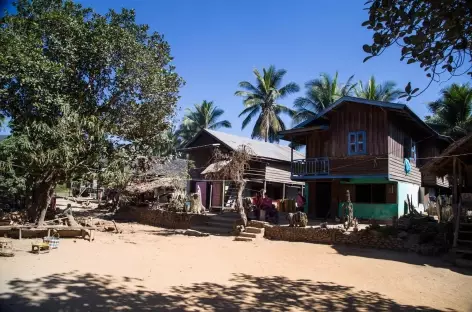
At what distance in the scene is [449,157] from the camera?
1292 cm

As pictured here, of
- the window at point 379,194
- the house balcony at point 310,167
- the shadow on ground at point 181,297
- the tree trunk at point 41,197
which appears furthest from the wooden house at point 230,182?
the shadow on ground at point 181,297

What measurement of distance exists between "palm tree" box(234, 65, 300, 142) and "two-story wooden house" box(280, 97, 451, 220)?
563 inches

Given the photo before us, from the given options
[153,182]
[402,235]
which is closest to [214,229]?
[153,182]

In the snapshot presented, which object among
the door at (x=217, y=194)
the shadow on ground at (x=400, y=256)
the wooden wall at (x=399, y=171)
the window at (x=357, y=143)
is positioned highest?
the window at (x=357, y=143)

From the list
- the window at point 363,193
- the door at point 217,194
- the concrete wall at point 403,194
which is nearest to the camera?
the concrete wall at point 403,194

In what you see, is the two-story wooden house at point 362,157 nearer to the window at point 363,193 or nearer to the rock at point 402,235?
the window at point 363,193

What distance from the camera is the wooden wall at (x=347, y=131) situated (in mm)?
17328

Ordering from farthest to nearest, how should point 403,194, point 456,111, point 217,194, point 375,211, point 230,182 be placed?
point 456,111, point 217,194, point 230,182, point 403,194, point 375,211

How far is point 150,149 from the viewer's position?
18766 mm

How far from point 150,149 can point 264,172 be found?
8653 mm

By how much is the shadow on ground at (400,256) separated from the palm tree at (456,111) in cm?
1805

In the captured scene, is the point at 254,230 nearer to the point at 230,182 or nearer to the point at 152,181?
the point at 230,182

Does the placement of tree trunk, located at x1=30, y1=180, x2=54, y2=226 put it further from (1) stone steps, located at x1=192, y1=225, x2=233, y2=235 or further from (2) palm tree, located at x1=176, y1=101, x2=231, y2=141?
(2) palm tree, located at x1=176, y1=101, x2=231, y2=141

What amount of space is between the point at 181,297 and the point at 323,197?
15383 mm
